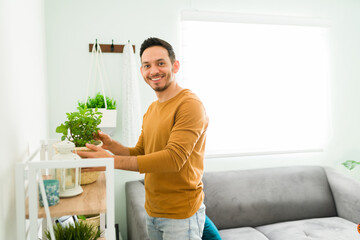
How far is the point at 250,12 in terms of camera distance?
2.75 metres

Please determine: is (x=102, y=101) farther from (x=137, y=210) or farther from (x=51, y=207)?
(x=51, y=207)

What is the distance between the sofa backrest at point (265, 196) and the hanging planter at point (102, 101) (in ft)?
2.93

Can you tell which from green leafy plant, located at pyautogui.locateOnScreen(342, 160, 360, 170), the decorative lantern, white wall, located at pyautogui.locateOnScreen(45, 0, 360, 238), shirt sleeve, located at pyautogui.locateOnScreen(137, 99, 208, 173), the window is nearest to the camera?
the decorative lantern

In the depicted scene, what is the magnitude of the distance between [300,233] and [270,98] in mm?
1233

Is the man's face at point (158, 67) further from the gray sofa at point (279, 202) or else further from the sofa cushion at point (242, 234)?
the sofa cushion at point (242, 234)

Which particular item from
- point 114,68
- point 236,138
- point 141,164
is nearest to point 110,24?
point 114,68

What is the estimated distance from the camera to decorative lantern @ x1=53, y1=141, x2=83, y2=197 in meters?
1.04

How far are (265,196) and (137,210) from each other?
3.79 feet

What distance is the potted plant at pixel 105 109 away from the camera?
220cm

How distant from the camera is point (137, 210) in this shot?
1.91 metres

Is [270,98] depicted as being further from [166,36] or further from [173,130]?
[173,130]

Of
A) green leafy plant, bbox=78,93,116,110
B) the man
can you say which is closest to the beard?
the man

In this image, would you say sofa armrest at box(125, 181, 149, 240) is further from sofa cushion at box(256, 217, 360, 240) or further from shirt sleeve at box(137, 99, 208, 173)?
sofa cushion at box(256, 217, 360, 240)

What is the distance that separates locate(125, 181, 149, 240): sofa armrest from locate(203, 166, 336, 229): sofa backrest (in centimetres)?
57
